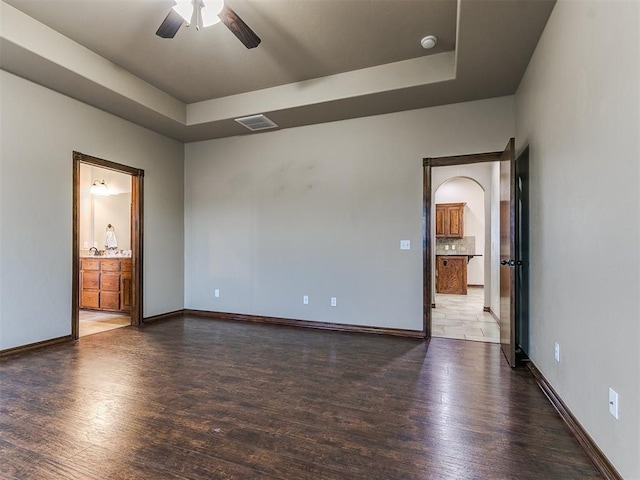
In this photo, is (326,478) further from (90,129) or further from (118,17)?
(90,129)

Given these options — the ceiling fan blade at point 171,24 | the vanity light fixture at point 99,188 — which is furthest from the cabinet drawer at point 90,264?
the ceiling fan blade at point 171,24

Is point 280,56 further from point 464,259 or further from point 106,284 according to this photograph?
point 464,259

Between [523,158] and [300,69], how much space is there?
8.11 ft

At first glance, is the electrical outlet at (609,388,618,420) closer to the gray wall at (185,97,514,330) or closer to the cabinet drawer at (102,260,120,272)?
the gray wall at (185,97,514,330)

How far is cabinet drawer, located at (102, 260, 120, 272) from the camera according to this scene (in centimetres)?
525

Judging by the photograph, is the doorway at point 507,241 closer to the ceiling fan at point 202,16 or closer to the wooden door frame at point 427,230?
the wooden door frame at point 427,230

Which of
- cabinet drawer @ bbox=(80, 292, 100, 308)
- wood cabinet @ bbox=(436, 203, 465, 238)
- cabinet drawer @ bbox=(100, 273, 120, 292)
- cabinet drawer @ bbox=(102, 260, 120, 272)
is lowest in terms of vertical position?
cabinet drawer @ bbox=(80, 292, 100, 308)

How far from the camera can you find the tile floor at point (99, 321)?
445 cm

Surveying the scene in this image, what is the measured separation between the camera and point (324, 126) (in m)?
4.63

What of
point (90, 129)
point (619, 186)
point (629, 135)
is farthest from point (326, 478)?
point (90, 129)

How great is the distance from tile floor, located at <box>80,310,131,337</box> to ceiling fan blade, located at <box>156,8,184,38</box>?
3558 millimetres

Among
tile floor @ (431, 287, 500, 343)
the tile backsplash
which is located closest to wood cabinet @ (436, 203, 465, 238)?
the tile backsplash

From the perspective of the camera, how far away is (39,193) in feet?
11.7

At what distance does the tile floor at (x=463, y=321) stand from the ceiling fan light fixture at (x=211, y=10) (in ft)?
12.9
